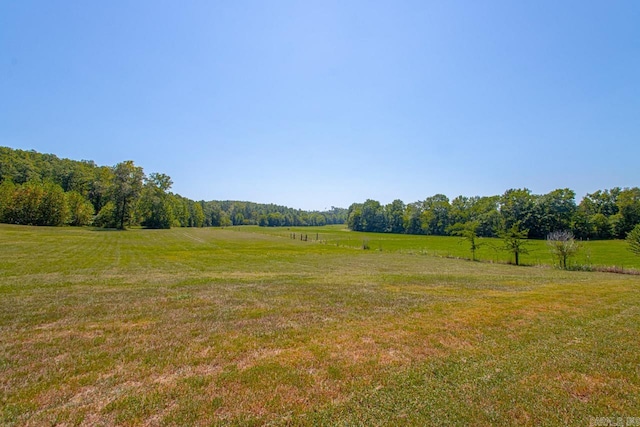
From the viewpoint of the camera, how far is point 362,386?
430 cm

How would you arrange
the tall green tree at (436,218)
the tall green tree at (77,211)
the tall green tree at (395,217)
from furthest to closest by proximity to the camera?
the tall green tree at (395,217) < the tall green tree at (436,218) < the tall green tree at (77,211)

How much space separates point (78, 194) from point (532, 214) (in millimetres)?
124189

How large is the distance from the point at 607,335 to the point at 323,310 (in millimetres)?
6797

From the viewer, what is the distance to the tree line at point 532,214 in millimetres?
72938

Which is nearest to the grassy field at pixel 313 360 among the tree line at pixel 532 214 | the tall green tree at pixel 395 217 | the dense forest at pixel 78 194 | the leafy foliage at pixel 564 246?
the leafy foliage at pixel 564 246

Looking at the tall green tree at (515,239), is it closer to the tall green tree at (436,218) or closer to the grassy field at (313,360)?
the grassy field at (313,360)

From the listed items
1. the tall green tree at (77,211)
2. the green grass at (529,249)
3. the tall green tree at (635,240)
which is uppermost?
the tall green tree at (77,211)

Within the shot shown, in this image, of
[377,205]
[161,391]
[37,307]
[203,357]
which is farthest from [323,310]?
[377,205]

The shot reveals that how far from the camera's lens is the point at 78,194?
76.1m

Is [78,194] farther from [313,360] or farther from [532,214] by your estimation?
[532,214]

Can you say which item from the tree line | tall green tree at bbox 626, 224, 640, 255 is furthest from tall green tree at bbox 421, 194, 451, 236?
tall green tree at bbox 626, 224, 640, 255

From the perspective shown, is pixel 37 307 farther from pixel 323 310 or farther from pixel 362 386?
pixel 362 386

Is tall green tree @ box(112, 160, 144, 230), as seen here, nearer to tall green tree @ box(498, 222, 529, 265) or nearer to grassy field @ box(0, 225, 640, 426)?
grassy field @ box(0, 225, 640, 426)

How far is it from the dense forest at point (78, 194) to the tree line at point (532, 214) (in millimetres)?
76676
